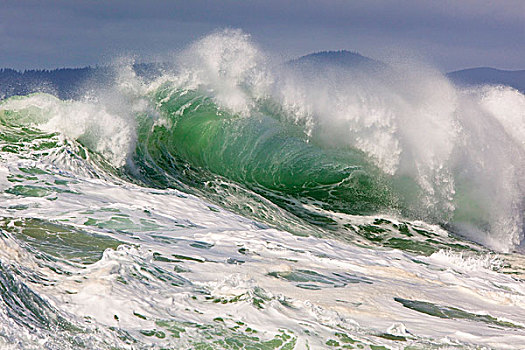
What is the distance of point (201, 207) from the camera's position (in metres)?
7.94

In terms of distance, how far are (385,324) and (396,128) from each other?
31.8 ft

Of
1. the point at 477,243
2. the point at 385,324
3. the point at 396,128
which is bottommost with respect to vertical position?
the point at 477,243

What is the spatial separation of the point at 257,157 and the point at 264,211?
3090mm

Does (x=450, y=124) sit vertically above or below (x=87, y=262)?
above

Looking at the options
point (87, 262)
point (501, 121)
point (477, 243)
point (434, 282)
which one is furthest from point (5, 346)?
point (501, 121)

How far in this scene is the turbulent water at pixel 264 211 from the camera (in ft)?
13.2

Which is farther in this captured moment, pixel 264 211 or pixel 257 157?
pixel 257 157

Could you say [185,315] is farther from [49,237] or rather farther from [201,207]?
[201,207]

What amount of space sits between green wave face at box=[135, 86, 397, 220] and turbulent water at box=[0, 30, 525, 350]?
0.04 metres

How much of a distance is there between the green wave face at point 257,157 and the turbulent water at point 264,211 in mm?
45

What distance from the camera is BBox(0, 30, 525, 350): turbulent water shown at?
403cm

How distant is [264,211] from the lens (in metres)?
10.1

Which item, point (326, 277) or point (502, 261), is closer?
point (326, 277)

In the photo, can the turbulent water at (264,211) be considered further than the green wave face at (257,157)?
No
